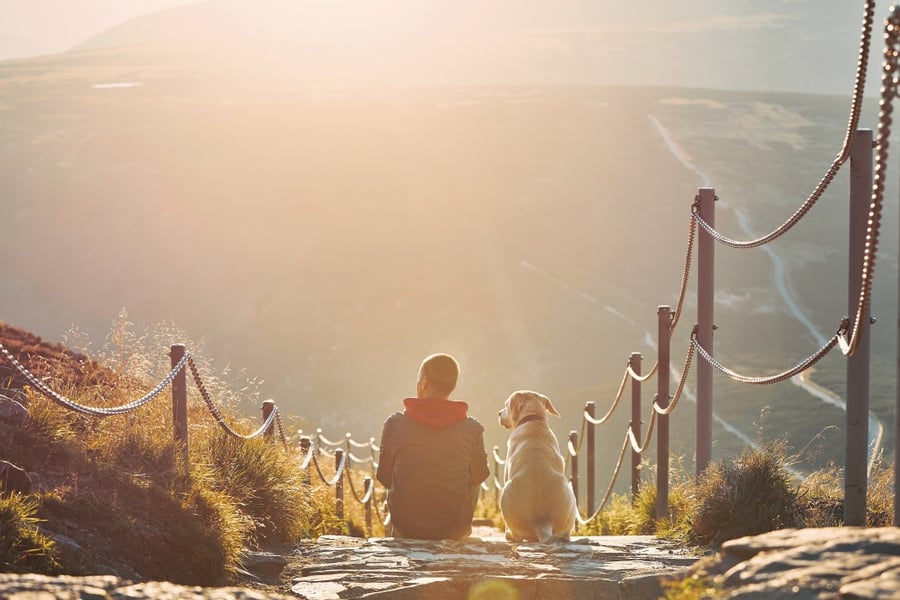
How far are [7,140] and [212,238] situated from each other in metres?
22.8

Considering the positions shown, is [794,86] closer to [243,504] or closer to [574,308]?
[574,308]

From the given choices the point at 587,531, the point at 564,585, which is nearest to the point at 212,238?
the point at 587,531

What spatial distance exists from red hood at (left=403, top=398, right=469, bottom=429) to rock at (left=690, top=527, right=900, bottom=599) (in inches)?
127

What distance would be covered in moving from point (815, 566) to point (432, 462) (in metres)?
3.78

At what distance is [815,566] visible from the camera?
10.7ft

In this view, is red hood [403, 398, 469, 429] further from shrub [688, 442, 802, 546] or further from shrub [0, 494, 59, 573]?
shrub [0, 494, 59, 573]

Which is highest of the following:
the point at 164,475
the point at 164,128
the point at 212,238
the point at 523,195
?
the point at 164,128

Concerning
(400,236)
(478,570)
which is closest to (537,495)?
(478,570)

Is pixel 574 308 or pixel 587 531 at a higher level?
pixel 574 308

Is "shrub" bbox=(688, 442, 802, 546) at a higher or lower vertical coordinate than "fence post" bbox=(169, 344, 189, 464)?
lower

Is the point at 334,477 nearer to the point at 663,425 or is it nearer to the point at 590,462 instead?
the point at 590,462

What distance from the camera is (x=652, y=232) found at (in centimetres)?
6862

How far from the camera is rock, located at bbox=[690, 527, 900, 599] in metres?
3.03

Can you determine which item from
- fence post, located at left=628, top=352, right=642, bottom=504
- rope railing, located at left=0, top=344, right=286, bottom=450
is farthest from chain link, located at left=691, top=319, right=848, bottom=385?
rope railing, located at left=0, top=344, right=286, bottom=450
